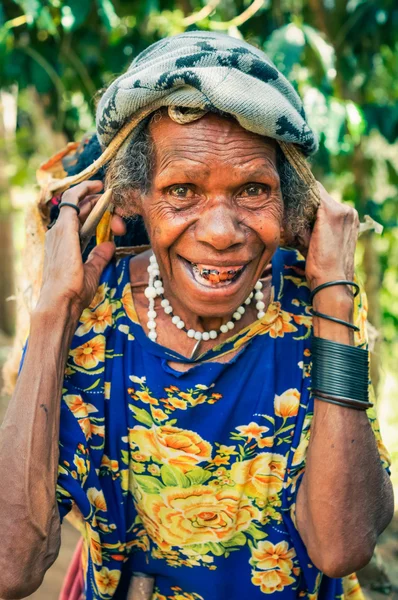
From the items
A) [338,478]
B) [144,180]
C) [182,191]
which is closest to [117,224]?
[144,180]

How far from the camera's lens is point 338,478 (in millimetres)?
1755

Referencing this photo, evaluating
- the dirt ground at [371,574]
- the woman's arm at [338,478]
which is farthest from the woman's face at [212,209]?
the dirt ground at [371,574]

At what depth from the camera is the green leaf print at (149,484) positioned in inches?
76.3

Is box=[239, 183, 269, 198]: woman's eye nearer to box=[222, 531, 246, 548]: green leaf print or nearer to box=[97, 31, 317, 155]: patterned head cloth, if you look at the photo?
box=[97, 31, 317, 155]: patterned head cloth

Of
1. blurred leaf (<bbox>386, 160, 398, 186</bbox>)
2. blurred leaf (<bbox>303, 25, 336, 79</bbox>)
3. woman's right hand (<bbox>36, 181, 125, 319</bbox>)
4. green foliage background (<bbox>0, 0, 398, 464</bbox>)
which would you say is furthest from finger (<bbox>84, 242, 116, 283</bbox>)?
blurred leaf (<bbox>386, 160, 398, 186</bbox>)

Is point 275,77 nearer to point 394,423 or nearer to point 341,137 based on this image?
point 341,137

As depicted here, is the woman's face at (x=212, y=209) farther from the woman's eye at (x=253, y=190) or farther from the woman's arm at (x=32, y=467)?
the woman's arm at (x=32, y=467)

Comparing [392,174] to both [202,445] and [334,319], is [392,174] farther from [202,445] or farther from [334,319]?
[202,445]

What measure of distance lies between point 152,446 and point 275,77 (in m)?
1.07

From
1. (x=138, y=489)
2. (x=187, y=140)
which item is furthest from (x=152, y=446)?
(x=187, y=140)

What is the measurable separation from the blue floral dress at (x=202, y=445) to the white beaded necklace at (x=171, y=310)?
3cm

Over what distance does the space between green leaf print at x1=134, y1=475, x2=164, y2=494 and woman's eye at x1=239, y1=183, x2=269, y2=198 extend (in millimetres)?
861

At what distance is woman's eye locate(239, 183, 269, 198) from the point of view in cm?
177

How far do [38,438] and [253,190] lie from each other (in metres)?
0.85
